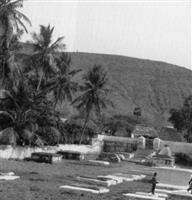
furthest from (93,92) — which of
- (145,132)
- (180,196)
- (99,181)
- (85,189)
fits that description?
(180,196)

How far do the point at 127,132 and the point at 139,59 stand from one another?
62.6 meters

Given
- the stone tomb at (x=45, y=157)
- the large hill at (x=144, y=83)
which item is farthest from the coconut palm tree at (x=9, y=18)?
the large hill at (x=144, y=83)

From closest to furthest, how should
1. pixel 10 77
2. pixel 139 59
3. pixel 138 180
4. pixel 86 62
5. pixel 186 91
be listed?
pixel 138 180, pixel 10 77, pixel 186 91, pixel 86 62, pixel 139 59

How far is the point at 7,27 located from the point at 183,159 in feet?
92.3

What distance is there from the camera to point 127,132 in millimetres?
74375

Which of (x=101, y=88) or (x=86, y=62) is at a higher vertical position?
(x=86, y=62)

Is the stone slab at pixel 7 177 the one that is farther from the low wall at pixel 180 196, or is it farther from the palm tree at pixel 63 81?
the palm tree at pixel 63 81

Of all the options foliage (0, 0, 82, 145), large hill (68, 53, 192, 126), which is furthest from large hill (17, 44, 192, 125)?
foliage (0, 0, 82, 145)

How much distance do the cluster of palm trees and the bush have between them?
31.8ft

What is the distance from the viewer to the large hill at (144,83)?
10562 centimetres

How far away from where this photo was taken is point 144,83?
11725 cm

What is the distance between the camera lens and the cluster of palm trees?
32.3m

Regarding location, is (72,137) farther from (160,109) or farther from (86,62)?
(86,62)

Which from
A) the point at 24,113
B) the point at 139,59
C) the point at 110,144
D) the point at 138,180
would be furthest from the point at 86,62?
the point at 138,180
